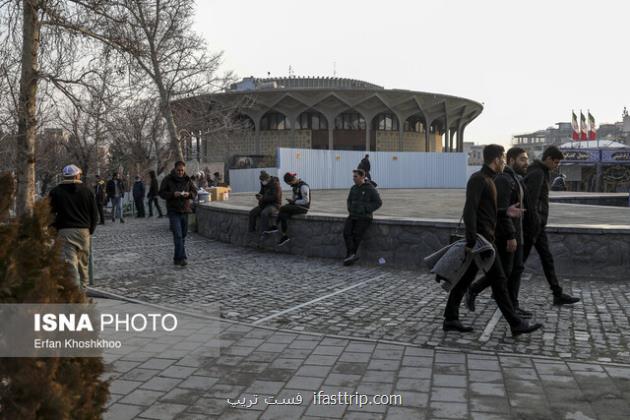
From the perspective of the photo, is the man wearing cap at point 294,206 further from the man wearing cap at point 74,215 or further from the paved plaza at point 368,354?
the man wearing cap at point 74,215

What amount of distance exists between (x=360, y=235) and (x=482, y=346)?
16.1 ft

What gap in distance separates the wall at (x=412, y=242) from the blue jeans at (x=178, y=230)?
6.42 ft

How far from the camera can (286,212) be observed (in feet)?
36.8

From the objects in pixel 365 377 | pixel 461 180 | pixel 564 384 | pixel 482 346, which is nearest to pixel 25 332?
pixel 365 377

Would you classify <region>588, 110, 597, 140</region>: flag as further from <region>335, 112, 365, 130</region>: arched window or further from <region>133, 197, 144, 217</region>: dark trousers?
<region>133, 197, 144, 217</region>: dark trousers

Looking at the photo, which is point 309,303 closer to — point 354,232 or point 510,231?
point 510,231

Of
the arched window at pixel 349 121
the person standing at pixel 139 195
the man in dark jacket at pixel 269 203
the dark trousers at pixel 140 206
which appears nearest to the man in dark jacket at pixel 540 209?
the man in dark jacket at pixel 269 203

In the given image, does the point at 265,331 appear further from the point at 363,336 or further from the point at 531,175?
the point at 531,175

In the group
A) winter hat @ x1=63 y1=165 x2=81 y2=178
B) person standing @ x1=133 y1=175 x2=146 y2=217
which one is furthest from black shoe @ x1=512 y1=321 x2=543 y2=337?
person standing @ x1=133 y1=175 x2=146 y2=217

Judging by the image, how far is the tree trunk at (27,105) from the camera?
900cm

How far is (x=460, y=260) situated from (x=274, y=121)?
176 feet

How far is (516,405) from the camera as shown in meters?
3.79

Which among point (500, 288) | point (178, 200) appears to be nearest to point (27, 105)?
point (178, 200)

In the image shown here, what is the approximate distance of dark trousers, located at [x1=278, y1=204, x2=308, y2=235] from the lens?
11164 millimetres
